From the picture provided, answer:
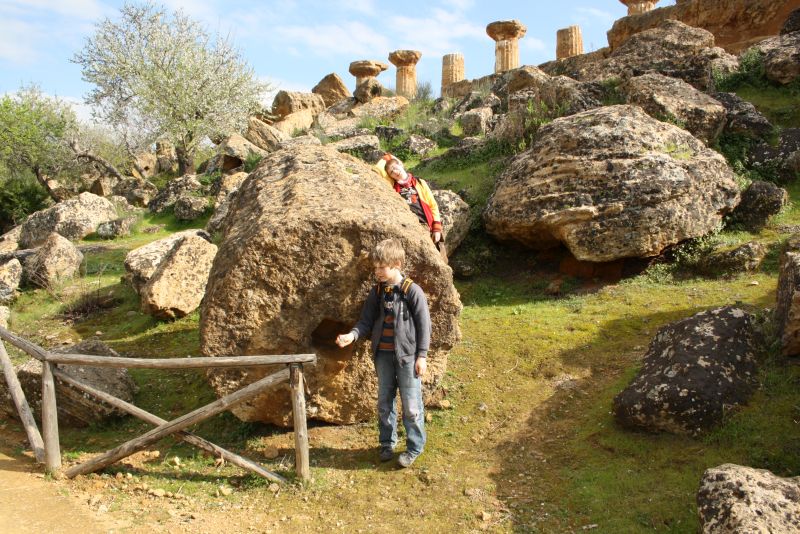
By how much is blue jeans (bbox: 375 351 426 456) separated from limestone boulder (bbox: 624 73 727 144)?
8.98m

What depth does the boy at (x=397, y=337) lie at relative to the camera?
219 inches

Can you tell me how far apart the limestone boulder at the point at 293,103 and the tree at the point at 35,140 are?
9130mm

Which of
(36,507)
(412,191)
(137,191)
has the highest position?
(137,191)

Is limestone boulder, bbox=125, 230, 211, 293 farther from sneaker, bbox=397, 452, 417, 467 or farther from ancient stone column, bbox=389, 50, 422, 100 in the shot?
ancient stone column, bbox=389, 50, 422, 100

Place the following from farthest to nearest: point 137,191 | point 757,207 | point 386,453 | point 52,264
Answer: point 137,191 < point 52,264 < point 757,207 < point 386,453

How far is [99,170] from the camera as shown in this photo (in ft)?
90.4

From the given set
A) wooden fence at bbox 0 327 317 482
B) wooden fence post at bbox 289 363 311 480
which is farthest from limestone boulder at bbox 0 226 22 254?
wooden fence post at bbox 289 363 311 480

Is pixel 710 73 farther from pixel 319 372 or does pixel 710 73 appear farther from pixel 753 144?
pixel 319 372

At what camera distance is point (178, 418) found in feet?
18.5

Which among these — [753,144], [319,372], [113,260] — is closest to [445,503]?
[319,372]

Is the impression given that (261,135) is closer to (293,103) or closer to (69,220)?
(293,103)

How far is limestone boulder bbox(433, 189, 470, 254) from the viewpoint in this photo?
1129cm

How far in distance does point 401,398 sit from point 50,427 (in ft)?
11.1

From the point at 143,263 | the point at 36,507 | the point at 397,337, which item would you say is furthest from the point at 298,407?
the point at 143,263
